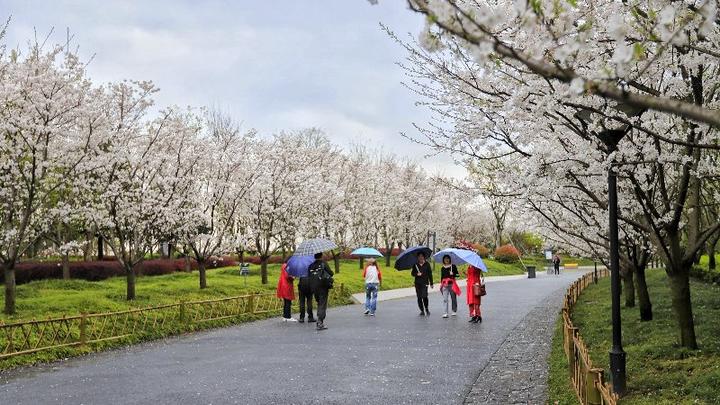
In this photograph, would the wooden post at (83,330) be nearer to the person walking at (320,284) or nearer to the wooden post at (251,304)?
the person walking at (320,284)

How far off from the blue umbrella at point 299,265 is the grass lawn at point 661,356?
21.3 ft

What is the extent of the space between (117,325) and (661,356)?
1072 cm

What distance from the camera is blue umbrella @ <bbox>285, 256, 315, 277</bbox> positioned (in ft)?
54.1

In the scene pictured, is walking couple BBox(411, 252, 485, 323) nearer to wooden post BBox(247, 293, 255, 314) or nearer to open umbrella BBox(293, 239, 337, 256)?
open umbrella BBox(293, 239, 337, 256)

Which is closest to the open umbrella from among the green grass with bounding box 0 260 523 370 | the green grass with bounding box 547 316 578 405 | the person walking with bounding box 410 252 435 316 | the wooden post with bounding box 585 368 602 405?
the green grass with bounding box 0 260 523 370

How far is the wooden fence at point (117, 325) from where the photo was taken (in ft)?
37.2

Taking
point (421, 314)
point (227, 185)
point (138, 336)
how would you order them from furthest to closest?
point (227, 185)
point (421, 314)
point (138, 336)

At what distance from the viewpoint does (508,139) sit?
9.71m

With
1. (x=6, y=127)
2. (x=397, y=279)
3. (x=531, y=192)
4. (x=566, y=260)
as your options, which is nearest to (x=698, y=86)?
(x=531, y=192)

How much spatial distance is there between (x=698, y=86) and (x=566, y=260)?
241 ft

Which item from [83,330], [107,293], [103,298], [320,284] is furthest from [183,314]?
[107,293]

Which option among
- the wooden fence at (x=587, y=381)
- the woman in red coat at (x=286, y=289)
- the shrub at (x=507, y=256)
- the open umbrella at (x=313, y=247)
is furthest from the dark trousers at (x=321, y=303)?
the shrub at (x=507, y=256)

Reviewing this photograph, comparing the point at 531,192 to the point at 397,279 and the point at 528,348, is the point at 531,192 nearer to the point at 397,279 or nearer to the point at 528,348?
the point at 528,348

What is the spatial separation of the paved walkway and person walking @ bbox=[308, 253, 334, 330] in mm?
516
